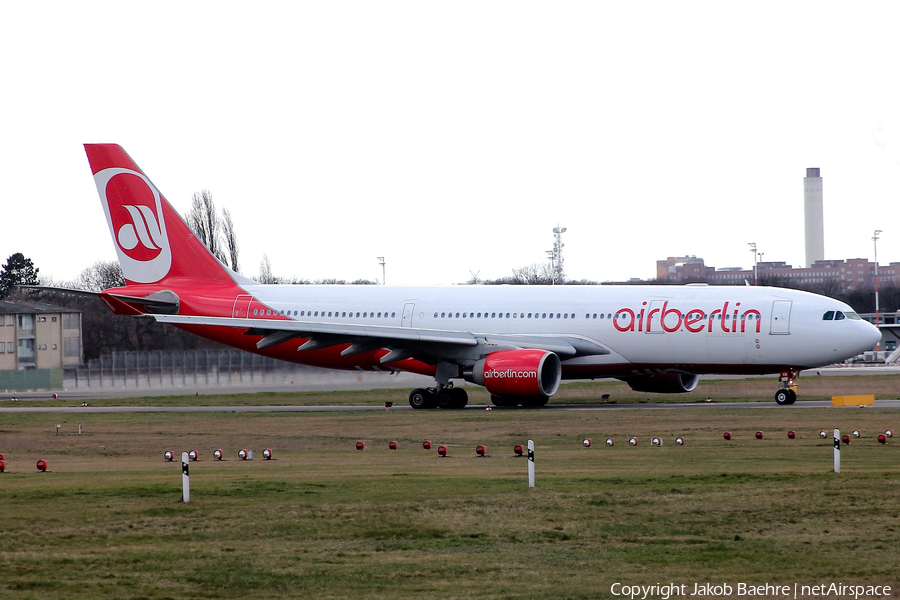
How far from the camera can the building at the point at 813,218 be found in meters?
Result: 159

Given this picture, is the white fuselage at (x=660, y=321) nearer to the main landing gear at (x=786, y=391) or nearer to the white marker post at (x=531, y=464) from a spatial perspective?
the main landing gear at (x=786, y=391)

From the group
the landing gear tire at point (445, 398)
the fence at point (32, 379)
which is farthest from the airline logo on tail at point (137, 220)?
the fence at point (32, 379)

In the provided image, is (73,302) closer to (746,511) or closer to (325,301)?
(325,301)

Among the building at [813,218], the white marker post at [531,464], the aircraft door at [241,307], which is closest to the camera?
the white marker post at [531,464]

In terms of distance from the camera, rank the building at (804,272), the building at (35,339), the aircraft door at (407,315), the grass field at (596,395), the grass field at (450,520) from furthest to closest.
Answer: the building at (804,272) < the building at (35,339) < the aircraft door at (407,315) < the grass field at (596,395) < the grass field at (450,520)

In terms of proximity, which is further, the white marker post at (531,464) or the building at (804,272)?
the building at (804,272)

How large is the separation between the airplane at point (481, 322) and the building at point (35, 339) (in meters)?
24.9

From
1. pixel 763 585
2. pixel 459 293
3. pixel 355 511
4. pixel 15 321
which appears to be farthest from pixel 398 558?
pixel 15 321

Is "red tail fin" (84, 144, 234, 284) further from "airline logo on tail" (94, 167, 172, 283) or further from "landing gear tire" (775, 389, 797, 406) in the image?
"landing gear tire" (775, 389, 797, 406)

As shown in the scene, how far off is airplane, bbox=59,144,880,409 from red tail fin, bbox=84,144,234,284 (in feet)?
0.12

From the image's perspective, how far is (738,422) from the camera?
2727cm

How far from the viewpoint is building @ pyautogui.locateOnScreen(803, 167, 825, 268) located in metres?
159

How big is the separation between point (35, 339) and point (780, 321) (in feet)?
153

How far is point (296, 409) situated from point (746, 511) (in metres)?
23.9
